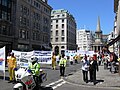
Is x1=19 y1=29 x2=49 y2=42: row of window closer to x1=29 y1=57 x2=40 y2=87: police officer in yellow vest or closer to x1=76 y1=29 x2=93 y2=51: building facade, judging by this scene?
x1=29 y1=57 x2=40 y2=87: police officer in yellow vest

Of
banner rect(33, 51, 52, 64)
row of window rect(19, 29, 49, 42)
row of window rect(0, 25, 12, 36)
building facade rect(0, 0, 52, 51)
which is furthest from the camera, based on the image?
row of window rect(19, 29, 49, 42)

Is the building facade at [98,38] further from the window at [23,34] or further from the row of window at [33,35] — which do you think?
the window at [23,34]

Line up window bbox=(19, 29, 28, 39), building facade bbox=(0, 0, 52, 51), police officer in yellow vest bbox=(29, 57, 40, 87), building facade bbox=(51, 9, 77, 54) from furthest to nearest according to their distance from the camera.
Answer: building facade bbox=(51, 9, 77, 54) → window bbox=(19, 29, 28, 39) → building facade bbox=(0, 0, 52, 51) → police officer in yellow vest bbox=(29, 57, 40, 87)

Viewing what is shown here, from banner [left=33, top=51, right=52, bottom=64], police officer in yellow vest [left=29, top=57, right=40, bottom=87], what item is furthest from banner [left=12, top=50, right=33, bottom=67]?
police officer in yellow vest [left=29, top=57, right=40, bottom=87]

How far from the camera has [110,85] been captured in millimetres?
13523

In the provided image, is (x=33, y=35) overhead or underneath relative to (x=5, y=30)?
overhead

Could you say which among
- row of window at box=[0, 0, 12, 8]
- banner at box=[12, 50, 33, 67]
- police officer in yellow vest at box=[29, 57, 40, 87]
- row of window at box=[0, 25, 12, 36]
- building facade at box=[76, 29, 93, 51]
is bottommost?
police officer in yellow vest at box=[29, 57, 40, 87]

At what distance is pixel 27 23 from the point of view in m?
60.7

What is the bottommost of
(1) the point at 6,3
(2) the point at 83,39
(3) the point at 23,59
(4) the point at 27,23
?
(3) the point at 23,59

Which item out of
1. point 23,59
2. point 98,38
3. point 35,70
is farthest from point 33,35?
point 35,70

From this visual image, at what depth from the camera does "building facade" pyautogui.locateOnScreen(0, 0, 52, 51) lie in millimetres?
50694

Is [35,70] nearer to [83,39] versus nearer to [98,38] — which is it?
[98,38]

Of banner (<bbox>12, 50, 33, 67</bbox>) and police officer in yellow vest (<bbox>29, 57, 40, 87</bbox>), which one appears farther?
banner (<bbox>12, 50, 33, 67</bbox>)

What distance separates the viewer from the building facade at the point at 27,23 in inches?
1996
